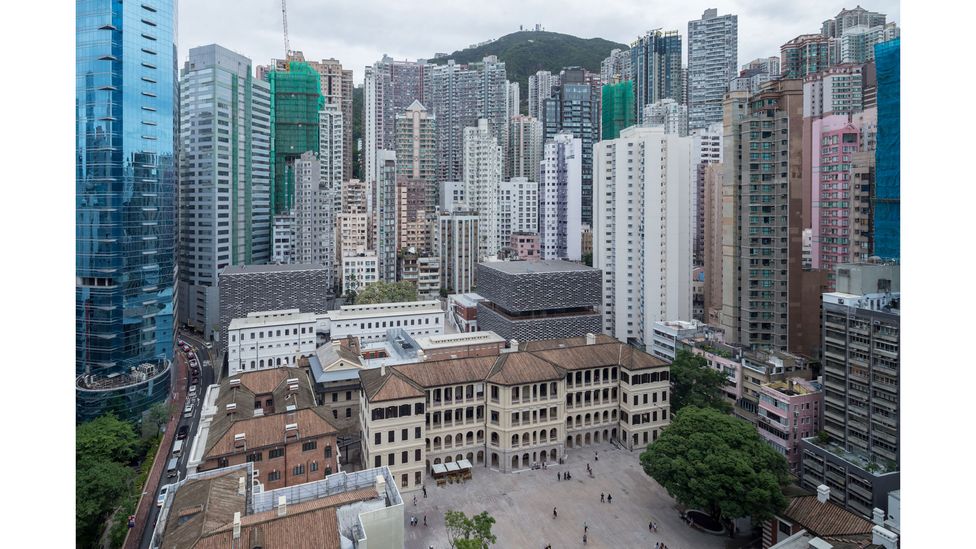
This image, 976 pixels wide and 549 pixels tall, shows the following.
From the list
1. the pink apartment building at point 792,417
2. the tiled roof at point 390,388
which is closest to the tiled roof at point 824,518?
the pink apartment building at point 792,417

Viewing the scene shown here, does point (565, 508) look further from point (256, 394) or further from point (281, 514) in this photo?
point (256, 394)

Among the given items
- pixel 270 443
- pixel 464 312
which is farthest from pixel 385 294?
pixel 270 443

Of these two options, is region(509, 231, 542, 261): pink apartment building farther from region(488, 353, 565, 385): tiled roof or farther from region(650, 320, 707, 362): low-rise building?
region(488, 353, 565, 385): tiled roof

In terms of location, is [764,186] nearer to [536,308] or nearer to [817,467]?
[536,308]

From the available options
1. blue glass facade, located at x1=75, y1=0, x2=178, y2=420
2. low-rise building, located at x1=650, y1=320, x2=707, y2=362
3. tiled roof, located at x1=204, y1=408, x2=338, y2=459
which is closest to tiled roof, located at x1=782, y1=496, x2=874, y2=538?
low-rise building, located at x1=650, y1=320, x2=707, y2=362

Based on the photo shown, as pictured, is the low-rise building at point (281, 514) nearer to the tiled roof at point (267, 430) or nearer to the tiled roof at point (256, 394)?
the tiled roof at point (267, 430)
